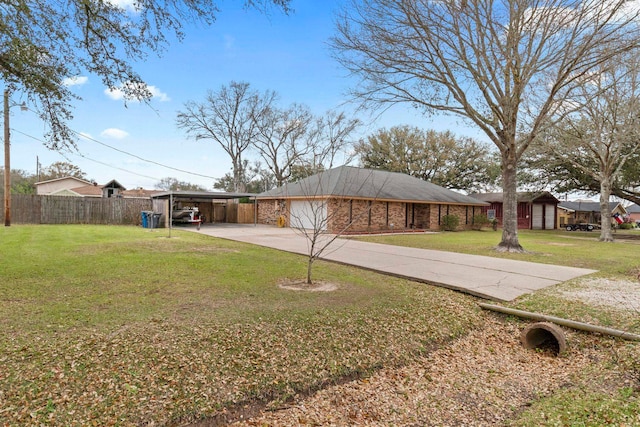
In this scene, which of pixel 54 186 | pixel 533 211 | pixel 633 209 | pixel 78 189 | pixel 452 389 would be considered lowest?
pixel 452 389

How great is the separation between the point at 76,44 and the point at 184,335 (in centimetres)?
503

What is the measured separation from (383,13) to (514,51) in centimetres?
422

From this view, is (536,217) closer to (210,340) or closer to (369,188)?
(369,188)

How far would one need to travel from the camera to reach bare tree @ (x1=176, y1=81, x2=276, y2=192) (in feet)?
106

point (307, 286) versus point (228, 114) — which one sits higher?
point (228, 114)

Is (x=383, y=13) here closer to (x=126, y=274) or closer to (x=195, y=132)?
(x=126, y=274)

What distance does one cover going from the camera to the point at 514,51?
10.7 m

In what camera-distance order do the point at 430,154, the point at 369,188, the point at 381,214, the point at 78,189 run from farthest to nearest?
the point at 78,189
the point at 430,154
the point at 369,188
the point at 381,214

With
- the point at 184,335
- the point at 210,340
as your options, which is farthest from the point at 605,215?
the point at 184,335

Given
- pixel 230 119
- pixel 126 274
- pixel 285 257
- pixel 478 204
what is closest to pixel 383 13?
pixel 285 257

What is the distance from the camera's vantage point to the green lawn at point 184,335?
8.87 ft

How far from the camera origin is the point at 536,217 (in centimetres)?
2905

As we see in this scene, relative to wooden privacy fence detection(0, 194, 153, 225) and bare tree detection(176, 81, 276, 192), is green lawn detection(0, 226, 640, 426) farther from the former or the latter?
bare tree detection(176, 81, 276, 192)

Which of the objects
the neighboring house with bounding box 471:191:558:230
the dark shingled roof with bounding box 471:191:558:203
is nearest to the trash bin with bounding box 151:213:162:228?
the dark shingled roof with bounding box 471:191:558:203
